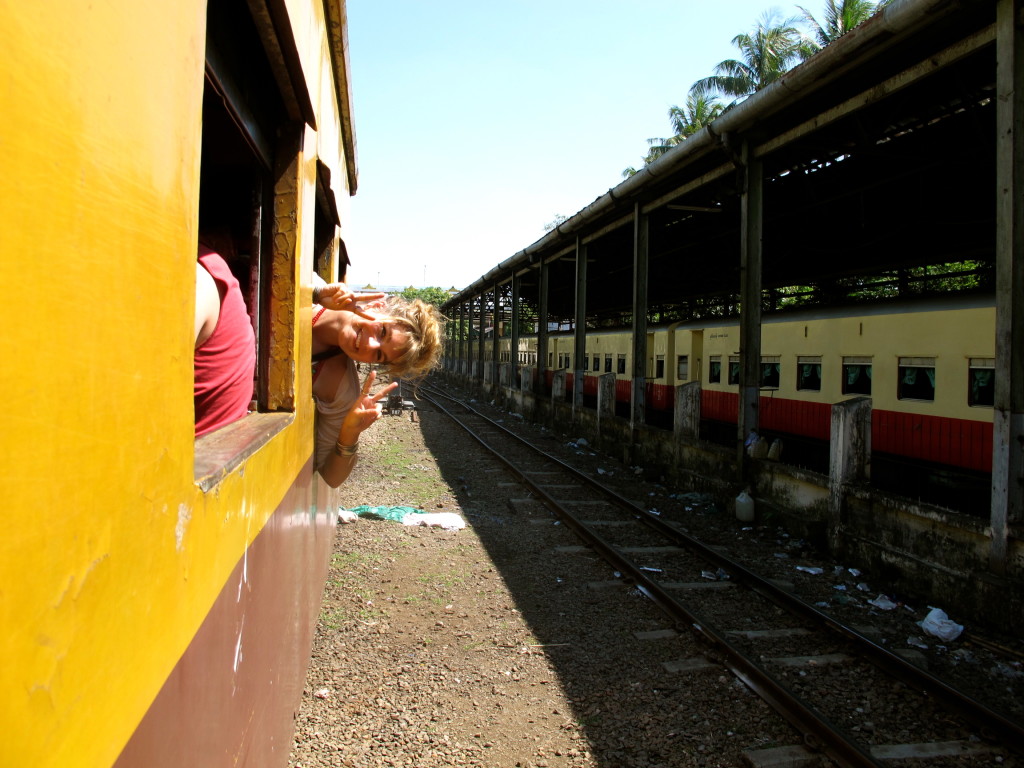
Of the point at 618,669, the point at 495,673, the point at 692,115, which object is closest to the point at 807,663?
the point at 618,669

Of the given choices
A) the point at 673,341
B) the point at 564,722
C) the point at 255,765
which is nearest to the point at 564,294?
the point at 673,341

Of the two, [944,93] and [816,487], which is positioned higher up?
[944,93]

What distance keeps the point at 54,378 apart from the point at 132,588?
34 cm

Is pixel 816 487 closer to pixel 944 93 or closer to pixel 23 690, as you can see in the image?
pixel 944 93

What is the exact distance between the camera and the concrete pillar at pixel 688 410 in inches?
450

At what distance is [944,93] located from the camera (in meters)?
8.14

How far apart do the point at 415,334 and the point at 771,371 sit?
460 inches

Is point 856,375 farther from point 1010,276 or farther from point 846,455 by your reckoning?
point 1010,276

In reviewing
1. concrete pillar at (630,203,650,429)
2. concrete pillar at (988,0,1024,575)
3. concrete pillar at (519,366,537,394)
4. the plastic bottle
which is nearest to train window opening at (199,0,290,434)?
concrete pillar at (988,0,1024,575)

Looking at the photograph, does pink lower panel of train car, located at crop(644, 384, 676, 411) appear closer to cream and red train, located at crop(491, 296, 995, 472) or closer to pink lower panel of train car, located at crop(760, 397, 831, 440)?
cream and red train, located at crop(491, 296, 995, 472)

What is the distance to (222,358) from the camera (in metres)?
1.72

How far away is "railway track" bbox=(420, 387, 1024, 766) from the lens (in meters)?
3.88

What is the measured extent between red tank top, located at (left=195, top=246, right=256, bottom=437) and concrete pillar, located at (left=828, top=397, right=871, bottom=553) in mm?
6985

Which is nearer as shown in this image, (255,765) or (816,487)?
(255,765)
